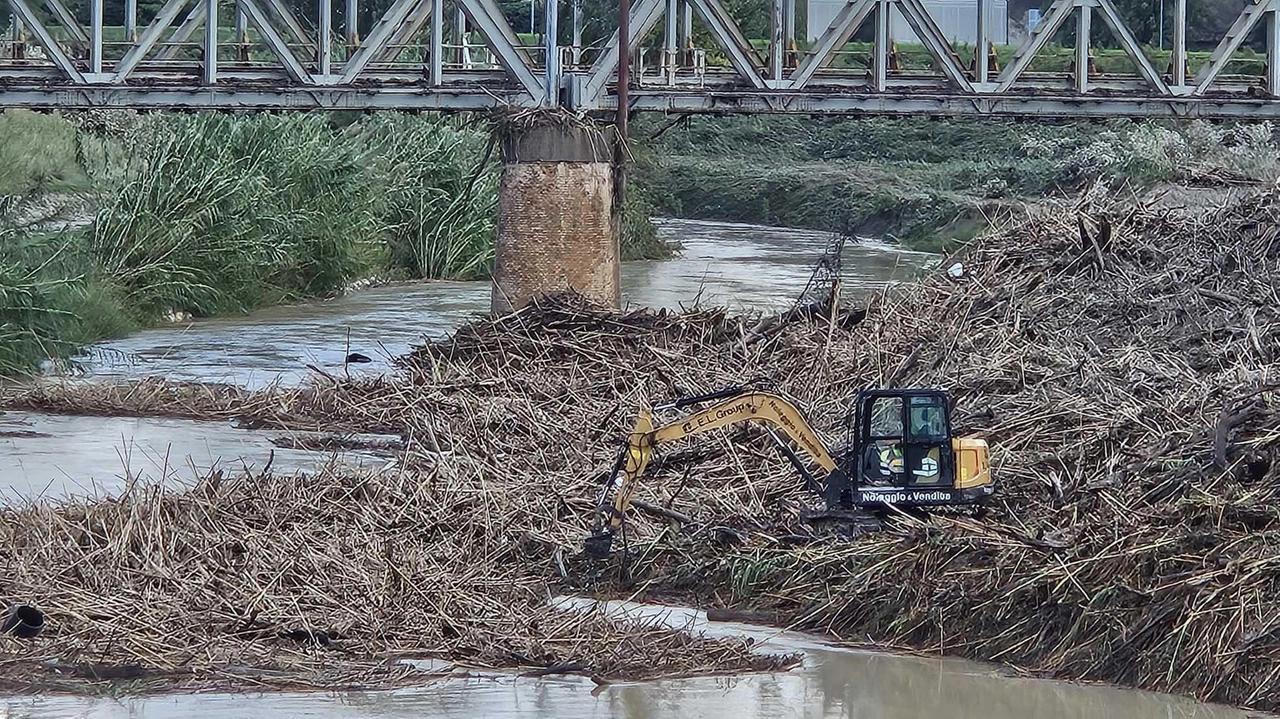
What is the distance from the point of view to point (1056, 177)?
2160 inches

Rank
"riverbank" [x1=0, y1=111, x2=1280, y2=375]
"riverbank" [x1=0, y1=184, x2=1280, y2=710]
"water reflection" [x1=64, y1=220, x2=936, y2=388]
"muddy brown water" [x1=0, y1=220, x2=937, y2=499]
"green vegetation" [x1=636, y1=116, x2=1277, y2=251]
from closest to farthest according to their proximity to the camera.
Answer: "riverbank" [x1=0, y1=184, x2=1280, y2=710] < "muddy brown water" [x1=0, y1=220, x2=937, y2=499] < "riverbank" [x1=0, y1=111, x2=1280, y2=375] < "water reflection" [x1=64, y1=220, x2=936, y2=388] < "green vegetation" [x1=636, y1=116, x2=1277, y2=251]

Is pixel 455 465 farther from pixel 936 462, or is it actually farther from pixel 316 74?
pixel 316 74

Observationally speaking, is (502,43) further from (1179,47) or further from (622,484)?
(622,484)

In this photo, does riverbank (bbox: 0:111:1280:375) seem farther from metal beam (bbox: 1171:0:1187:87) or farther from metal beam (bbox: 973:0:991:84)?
metal beam (bbox: 973:0:991:84)

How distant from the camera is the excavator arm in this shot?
14.7 metres

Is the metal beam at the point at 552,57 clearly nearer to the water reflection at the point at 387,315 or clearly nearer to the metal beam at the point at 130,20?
the water reflection at the point at 387,315

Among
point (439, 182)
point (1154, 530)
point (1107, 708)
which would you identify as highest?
point (439, 182)

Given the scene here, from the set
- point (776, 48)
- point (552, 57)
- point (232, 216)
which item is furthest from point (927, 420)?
point (232, 216)

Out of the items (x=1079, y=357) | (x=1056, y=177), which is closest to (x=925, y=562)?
(x=1079, y=357)

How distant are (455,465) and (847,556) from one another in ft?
13.2

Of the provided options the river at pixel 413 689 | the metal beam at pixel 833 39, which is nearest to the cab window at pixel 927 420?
the river at pixel 413 689

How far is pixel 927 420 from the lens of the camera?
583 inches

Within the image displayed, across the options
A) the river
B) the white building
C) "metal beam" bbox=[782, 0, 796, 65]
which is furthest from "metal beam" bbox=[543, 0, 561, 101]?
the white building

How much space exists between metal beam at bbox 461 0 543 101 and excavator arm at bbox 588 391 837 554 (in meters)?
15.7
